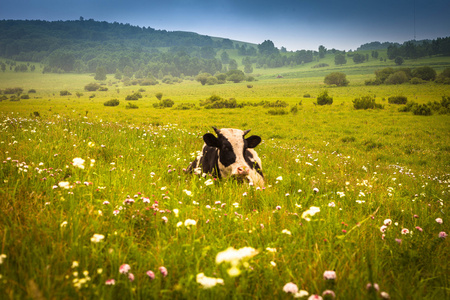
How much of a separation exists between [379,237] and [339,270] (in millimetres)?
1408

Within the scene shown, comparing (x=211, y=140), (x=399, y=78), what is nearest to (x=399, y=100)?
(x=211, y=140)

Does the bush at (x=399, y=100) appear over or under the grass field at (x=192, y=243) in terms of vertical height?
over

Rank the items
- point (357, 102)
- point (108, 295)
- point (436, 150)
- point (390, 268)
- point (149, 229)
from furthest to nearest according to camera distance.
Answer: point (357, 102), point (436, 150), point (149, 229), point (390, 268), point (108, 295)

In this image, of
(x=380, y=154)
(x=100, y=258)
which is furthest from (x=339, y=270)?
(x=380, y=154)

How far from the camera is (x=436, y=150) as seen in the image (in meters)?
14.3

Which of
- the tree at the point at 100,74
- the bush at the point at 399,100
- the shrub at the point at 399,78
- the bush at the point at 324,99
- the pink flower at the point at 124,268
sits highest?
the tree at the point at 100,74

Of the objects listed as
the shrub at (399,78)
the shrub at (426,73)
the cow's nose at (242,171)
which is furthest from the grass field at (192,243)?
the shrub at (426,73)

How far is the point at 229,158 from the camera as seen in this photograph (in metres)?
5.92

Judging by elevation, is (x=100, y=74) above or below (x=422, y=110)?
above

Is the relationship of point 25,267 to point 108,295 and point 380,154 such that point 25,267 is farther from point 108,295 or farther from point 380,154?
point 380,154

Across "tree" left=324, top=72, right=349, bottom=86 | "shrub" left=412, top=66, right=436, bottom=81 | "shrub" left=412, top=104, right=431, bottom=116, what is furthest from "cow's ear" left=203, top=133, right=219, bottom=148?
"tree" left=324, top=72, right=349, bottom=86

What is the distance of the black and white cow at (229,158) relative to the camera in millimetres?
5703

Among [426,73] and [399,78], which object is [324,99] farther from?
[426,73]

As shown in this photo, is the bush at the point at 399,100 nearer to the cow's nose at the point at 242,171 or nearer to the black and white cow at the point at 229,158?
the black and white cow at the point at 229,158
